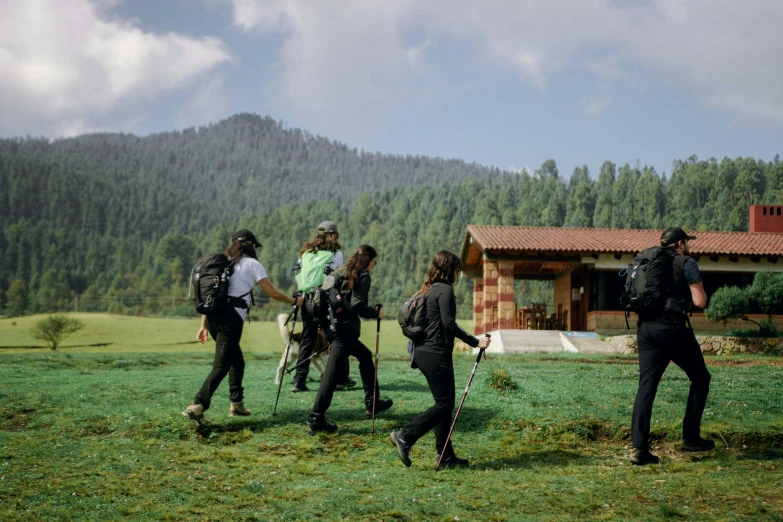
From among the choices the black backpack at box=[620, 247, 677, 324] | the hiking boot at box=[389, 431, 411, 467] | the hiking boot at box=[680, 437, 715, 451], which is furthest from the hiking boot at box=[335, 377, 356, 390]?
the hiking boot at box=[680, 437, 715, 451]

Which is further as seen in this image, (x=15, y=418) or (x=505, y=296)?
(x=505, y=296)

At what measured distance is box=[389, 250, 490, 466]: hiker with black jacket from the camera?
632cm

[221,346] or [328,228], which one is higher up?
[328,228]

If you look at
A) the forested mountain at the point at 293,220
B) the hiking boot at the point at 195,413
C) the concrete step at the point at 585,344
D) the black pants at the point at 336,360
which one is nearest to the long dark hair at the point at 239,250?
the black pants at the point at 336,360

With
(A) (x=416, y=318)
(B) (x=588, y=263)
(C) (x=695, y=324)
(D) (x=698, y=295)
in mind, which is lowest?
(C) (x=695, y=324)

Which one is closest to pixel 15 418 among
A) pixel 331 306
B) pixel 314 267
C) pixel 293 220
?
pixel 314 267

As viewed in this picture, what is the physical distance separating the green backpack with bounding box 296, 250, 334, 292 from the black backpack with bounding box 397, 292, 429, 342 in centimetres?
249

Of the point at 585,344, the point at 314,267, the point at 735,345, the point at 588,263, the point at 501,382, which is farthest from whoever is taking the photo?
the point at 588,263

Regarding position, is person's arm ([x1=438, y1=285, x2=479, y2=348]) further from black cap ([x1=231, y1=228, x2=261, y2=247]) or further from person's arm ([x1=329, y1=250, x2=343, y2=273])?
black cap ([x1=231, y1=228, x2=261, y2=247])

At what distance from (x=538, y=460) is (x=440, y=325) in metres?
1.79

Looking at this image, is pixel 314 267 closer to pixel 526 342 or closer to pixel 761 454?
pixel 761 454

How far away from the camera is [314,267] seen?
8.80 metres

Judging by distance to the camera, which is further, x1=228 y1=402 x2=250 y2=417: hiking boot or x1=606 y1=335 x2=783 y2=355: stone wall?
x1=606 y1=335 x2=783 y2=355: stone wall

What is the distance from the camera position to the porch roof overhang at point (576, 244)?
80.1 ft
